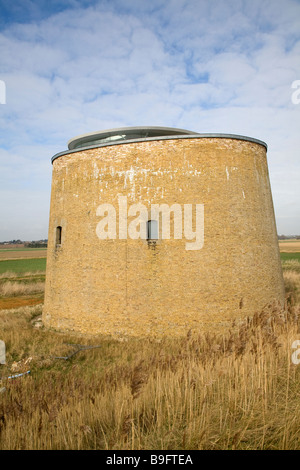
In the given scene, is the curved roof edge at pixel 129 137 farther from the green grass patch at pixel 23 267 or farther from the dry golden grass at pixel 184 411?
the green grass patch at pixel 23 267

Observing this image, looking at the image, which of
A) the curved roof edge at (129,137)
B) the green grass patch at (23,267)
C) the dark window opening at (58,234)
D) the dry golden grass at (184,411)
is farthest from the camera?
the green grass patch at (23,267)

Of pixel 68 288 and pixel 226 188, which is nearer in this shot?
pixel 226 188

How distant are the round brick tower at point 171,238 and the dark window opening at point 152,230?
1.4 inches

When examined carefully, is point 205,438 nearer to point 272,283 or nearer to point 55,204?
point 272,283

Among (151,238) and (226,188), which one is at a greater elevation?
(226,188)

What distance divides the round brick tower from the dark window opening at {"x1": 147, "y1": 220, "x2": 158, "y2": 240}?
0.12 ft

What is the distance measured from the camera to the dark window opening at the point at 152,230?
428 inches

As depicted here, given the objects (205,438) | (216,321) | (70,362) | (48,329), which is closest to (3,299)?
(48,329)

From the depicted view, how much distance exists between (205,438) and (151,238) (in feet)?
26.8

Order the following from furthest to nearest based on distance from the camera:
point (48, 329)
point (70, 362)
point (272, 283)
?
1. point (48, 329)
2. point (272, 283)
3. point (70, 362)

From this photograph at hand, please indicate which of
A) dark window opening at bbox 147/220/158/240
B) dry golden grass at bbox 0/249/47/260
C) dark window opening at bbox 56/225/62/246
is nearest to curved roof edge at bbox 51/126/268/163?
dark window opening at bbox 147/220/158/240

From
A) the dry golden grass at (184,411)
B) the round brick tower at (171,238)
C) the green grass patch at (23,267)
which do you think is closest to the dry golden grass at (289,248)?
the green grass patch at (23,267)

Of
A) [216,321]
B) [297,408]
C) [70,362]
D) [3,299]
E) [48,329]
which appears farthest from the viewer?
[3,299]

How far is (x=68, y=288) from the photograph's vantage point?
12156 mm
